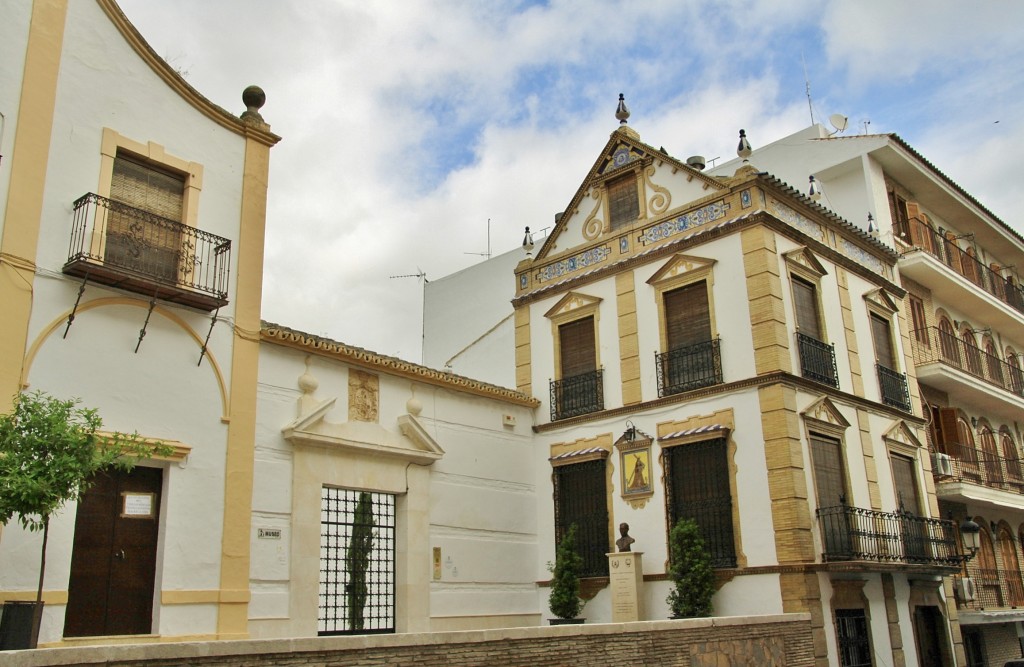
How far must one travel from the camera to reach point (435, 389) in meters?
15.3

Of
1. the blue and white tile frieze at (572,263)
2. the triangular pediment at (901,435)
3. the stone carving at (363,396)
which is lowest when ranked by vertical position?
the triangular pediment at (901,435)

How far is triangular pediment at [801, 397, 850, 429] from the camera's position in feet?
47.0

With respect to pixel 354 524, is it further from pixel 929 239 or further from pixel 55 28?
pixel 929 239

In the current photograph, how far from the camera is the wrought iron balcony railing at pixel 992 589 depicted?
1767 centimetres

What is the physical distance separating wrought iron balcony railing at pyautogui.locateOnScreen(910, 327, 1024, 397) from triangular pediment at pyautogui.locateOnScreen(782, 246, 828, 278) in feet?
13.8

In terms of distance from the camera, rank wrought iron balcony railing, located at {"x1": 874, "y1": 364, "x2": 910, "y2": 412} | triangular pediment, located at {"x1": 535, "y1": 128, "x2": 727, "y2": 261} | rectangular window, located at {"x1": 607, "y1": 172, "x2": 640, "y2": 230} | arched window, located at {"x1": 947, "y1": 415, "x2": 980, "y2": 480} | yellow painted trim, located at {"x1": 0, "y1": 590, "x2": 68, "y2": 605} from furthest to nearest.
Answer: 1. arched window, located at {"x1": 947, "y1": 415, "x2": 980, "y2": 480}
2. rectangular window, located at {"x1": 607, "y1": 172, "x2": 640, "y2": 230}
3. wrought iron balcony railing, located at {"x1": 874, "y1": 364, "x2": 910, "y2": 412}
4. triangular pediment, located at {"x1": 535, "y1": 128, "x2": 727, "y2": 261}
5. yellow painted trim, located at {"x1": 0, "y1": 590, "x2": 68, "y2": 605}

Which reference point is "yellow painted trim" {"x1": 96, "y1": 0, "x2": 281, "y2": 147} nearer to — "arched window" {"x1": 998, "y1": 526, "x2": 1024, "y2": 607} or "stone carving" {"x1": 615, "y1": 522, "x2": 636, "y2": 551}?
"stone carving" {"x1": 615, "y1": 522, "x2": 636, "y2": 551}

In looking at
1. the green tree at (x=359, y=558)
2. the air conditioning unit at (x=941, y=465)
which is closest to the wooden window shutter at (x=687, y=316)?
the green tree at (x=359, y=558)

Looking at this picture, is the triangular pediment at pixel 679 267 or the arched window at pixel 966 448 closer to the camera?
the triangular pediment at pixel 679 267

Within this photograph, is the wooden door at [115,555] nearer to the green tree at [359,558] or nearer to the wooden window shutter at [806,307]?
the green tree at [359,558]

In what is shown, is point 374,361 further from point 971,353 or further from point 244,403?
point 971,353

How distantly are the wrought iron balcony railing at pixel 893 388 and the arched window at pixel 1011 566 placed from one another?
5644mm

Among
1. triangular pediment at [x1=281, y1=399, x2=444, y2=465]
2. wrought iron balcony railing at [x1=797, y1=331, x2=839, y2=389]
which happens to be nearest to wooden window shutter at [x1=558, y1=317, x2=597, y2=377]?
triangular pediment at [x1=281, y1=399, x2=444, y2=465]

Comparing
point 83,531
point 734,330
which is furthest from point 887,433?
point 83,531
